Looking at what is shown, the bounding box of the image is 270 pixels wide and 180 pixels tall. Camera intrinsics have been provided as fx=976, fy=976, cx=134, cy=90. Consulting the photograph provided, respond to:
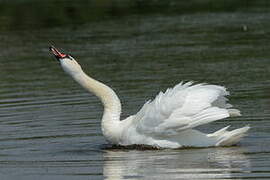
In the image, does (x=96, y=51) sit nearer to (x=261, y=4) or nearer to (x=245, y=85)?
(x=245, y=85)

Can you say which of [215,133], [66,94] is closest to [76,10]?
[66,94]

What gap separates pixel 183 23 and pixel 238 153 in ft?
61.1

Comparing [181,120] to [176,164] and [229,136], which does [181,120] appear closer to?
[229,136]

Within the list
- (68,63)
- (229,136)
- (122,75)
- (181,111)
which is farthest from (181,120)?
(122,75)

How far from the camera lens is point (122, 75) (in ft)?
67.8

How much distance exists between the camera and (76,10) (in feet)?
122

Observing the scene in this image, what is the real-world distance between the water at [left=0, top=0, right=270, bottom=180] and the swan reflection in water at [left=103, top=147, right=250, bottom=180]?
14mm

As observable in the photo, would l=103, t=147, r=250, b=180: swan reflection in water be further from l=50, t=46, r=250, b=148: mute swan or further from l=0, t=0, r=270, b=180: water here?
l=50, t=46, r=250, b=148: mute swan

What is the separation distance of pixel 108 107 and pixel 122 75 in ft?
22.0

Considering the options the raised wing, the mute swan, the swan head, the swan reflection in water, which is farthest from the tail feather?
the swan head

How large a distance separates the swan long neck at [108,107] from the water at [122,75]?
26cm

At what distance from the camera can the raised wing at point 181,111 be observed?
506 inches

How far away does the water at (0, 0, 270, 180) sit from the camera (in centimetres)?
1217

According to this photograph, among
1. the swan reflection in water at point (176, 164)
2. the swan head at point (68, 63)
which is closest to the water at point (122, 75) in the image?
the swan reflection in water at point (176, 164)
